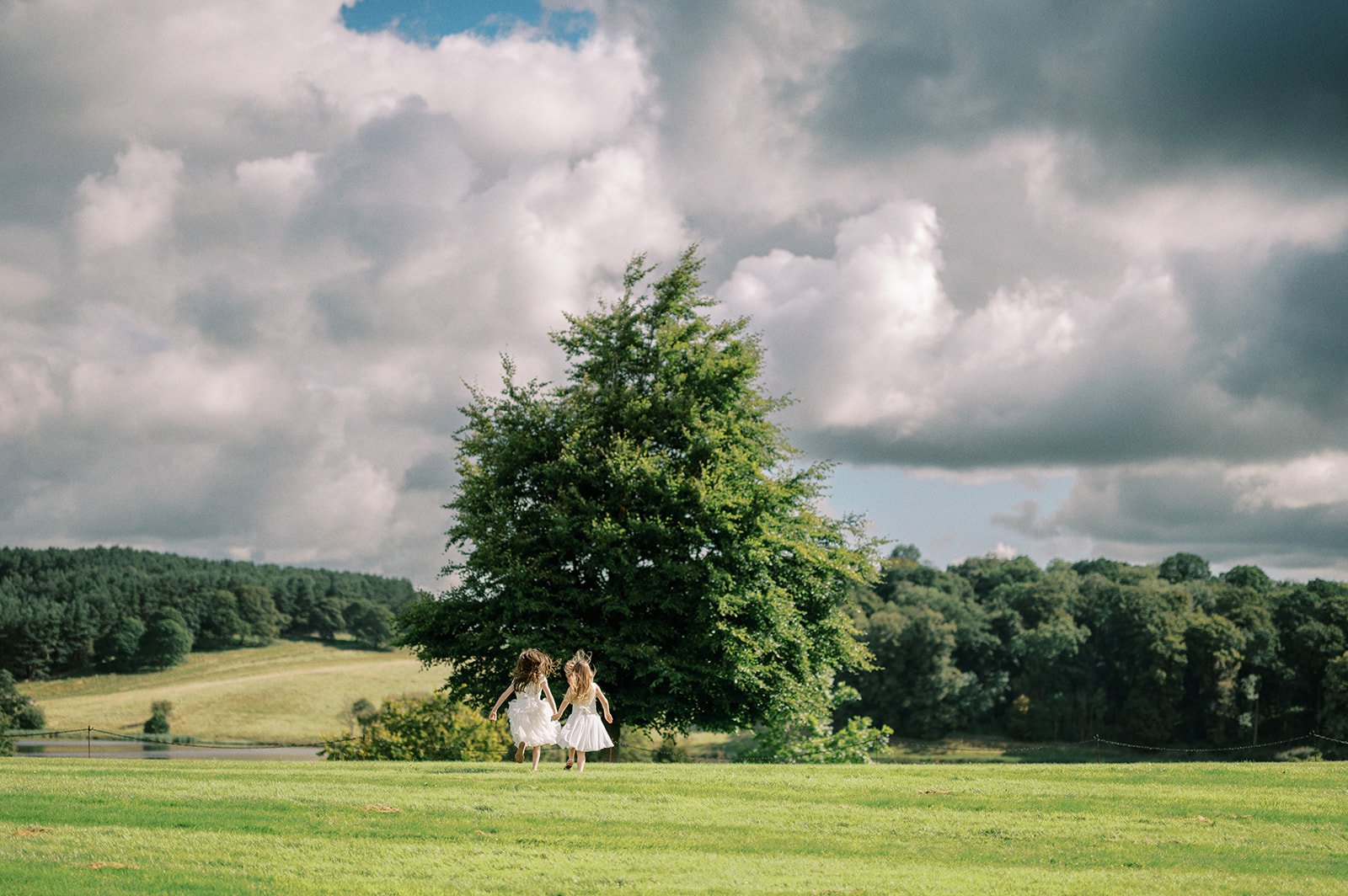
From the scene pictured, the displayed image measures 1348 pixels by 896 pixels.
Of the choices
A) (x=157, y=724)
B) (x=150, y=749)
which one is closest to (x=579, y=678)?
(x=150, y=749)

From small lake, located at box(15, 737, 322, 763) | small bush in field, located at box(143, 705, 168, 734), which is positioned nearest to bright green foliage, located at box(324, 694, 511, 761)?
small lake, located at box(15, 737, 322, 763)

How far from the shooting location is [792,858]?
11.9 m

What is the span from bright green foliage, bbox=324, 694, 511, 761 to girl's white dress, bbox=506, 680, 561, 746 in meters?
19.3

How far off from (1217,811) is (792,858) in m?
7.96

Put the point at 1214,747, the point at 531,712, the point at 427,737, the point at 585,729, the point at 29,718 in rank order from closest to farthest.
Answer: the point at 531,712, the point at 585,729, the point at 427,737, the point at 1214,747, the point at 29,718

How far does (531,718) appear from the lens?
2008 cm

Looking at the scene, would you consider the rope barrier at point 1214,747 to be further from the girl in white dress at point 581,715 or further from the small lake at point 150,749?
the small lake at point 150,749

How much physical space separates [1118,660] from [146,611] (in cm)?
11845

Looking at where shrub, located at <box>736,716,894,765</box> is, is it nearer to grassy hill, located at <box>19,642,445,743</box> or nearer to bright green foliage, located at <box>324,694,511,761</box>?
bright green foliage, located at <box>324,694,511,761</box>

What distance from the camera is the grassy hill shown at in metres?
102

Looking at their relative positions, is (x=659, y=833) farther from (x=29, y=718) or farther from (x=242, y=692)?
(x=242, y=692)

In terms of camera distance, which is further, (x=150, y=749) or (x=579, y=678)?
(x=150, y=749)

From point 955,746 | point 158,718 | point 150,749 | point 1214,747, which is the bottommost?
point 955,746

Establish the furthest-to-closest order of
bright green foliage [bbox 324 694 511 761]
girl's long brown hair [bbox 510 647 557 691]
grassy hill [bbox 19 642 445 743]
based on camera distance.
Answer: grassy hill [bbox 19 642 445 743] < bright green foliage [bbox 324 694 511 761] < girl's long brown hair [bbox 510 647 557 691]
